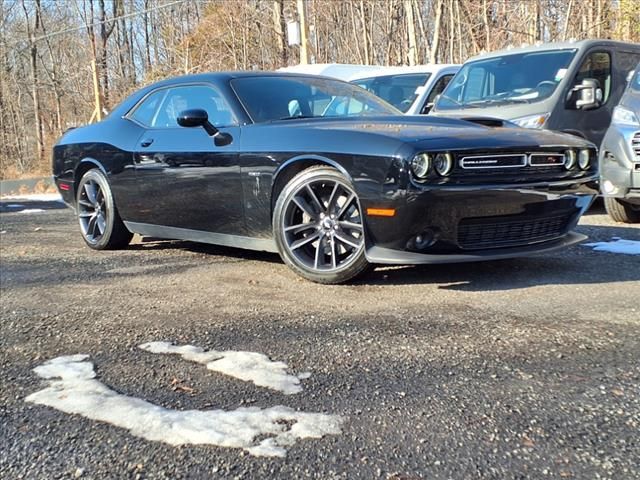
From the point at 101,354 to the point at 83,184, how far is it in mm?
3285

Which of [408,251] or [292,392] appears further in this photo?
[408,251]

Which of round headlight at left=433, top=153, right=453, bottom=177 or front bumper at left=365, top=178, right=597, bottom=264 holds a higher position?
round headlight at left=433, top=153, right=453, bottom=177

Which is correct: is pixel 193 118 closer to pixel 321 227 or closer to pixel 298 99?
pixel 298 99

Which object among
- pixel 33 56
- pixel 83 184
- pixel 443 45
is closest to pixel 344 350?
pixel 83 184

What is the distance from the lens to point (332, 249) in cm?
371

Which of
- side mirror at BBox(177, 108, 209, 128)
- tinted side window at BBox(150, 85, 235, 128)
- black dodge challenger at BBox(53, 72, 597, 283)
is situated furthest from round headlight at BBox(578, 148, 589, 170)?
side mirror at BBox(177, 108, 209, 128)

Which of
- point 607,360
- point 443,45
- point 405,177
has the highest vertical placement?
point 443,45

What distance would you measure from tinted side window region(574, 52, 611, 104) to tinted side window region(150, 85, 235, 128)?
402 centimetres

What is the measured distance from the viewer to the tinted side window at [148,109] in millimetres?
5094

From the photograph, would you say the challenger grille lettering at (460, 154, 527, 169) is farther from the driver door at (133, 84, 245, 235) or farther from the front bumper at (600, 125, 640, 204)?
the front bumper at (600, 125, 640, 204)

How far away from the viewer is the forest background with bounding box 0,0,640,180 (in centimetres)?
1959

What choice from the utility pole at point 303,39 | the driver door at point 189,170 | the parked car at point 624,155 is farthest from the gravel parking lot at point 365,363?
the utility pole at point 303,39

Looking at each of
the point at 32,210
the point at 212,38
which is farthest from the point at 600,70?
the point at 212,38

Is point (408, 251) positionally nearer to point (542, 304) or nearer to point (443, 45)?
point (542, 304)
